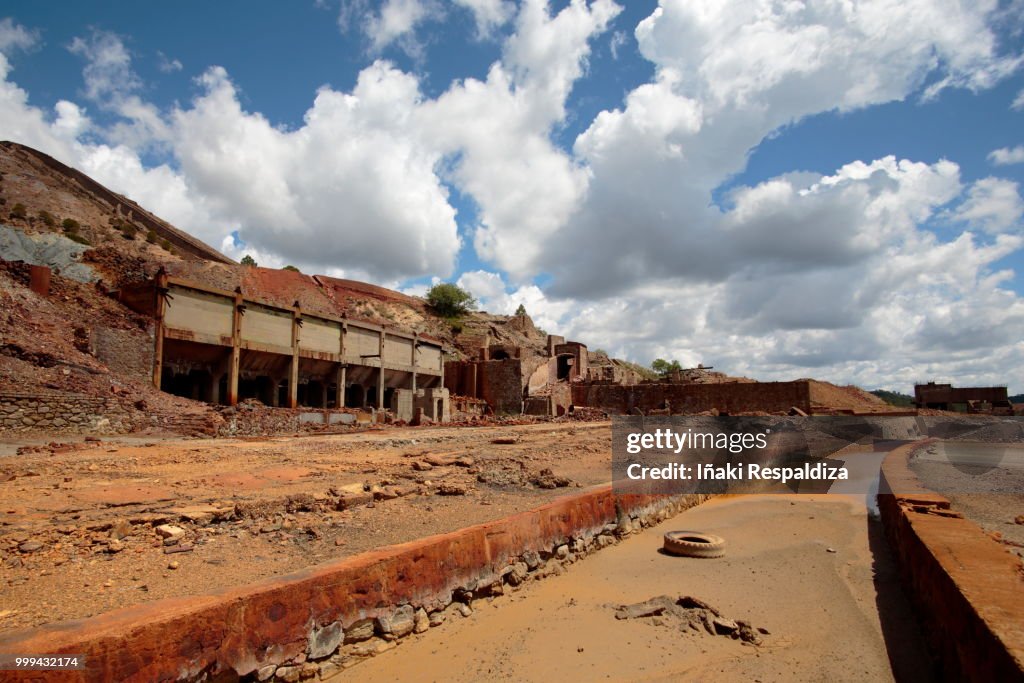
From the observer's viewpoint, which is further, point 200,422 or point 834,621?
point 200,422

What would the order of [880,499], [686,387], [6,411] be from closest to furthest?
[880,499], [6,411], [686,387]

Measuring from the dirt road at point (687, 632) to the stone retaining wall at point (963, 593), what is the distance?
416mm

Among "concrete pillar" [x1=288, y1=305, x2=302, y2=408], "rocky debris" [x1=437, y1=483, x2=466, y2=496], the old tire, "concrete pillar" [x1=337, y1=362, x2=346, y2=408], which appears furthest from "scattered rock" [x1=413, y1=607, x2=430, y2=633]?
"concrete pillar" [x1=337, y1=362, x2=346, y2=408]

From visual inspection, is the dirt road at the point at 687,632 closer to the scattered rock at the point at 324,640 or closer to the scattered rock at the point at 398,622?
the scattered rock at the point at 398,622

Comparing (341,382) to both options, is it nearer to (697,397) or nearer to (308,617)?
(697,397)

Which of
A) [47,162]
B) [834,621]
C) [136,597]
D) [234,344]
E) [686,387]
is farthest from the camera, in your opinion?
[47,162]

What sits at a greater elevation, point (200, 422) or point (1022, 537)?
point (200, 422)

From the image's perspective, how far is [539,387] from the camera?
37.3 meters

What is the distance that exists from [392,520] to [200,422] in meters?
11.6

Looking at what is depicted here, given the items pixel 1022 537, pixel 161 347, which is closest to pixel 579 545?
pixel 1022 537

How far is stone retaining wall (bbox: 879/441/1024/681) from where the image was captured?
3170mm

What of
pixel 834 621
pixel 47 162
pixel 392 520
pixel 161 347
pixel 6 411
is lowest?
pixel 834 621

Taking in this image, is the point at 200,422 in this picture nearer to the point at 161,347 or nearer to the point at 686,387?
the point at 161,347

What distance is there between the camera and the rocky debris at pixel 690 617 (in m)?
5.23
